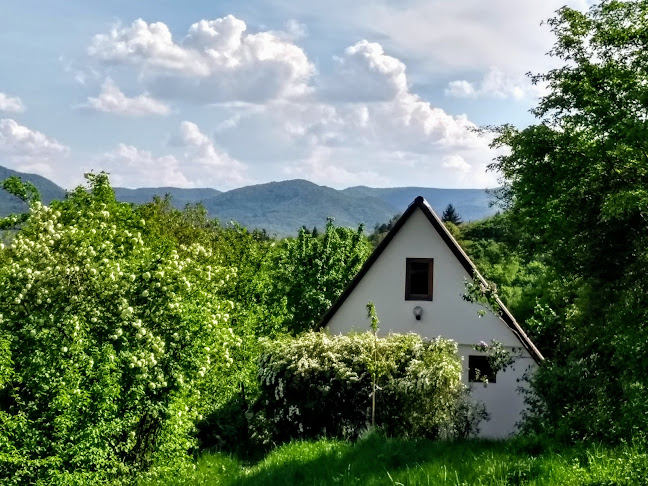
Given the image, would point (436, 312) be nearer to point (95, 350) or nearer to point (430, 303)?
point (430, 303)

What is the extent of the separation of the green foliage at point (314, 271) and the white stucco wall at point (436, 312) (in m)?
10.6

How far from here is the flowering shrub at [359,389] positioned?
17750mm

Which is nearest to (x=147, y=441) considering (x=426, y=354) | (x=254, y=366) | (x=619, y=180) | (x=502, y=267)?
(x=254, y=366)

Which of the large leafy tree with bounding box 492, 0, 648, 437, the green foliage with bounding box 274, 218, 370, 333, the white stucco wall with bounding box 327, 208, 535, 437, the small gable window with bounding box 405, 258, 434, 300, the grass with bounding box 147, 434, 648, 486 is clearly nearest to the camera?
the grass with bounding box 147, 434, 648, 486

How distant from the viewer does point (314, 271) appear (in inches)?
1390

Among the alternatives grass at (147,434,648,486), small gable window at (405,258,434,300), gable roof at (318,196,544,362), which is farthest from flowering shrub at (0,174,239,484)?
small gable window at (405,258,434,300)

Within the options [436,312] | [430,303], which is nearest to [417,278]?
[430,303]

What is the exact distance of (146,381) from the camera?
12.5 metres

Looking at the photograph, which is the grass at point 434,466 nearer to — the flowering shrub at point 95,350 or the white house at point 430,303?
the flowering shrub at point 95,350

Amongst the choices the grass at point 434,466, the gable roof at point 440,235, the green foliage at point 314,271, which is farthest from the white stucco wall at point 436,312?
the green foliage at point 314,271

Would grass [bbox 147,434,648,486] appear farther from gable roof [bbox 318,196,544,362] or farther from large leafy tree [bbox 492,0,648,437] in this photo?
gable roof [bbox 318,196,544,362]

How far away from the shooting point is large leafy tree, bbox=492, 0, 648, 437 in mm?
10672

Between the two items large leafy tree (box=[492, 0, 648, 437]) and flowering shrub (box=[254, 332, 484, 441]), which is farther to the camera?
flowering shrub (box=[254, 332, 484, 441])

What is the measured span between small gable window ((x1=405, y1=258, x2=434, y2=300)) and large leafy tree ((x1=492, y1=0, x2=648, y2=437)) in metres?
4.01
